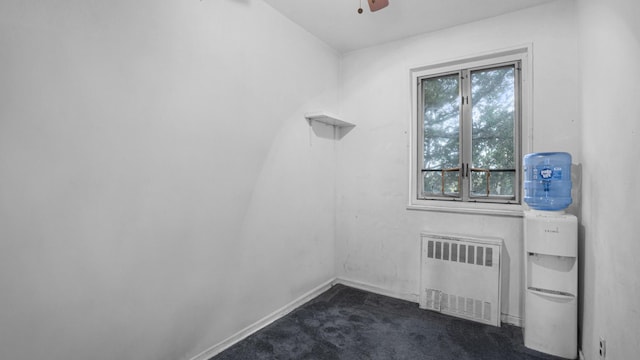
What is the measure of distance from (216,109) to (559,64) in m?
2.90

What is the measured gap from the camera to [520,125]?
9.07 feet

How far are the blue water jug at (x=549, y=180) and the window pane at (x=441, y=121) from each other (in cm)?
75

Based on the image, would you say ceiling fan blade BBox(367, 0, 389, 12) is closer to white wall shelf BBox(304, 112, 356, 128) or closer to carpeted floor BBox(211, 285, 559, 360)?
white wall shelf BBox(304, 112, 356, 128)

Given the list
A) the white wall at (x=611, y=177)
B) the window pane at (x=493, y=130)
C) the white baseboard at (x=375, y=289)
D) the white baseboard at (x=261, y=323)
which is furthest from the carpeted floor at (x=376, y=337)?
the window pane at (x=493, y=130)

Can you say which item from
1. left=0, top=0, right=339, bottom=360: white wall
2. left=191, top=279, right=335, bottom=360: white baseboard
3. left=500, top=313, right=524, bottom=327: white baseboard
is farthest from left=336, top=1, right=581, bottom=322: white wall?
left=0, top=0, right=339, bottom=360: white wall

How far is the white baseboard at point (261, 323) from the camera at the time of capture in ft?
7.04

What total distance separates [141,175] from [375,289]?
8.93 feet

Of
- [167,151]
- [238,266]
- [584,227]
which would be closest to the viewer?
[167,151]

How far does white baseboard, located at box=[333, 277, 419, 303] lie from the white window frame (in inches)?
38.2

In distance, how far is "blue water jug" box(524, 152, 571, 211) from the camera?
2297 mm

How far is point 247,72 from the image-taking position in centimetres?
243

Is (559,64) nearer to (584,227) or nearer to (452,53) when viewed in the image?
(452,53)

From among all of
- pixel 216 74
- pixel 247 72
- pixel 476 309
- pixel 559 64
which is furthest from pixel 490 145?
pixel 216 74

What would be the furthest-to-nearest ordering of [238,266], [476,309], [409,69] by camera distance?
[409,69] < [476,309] < [238,266]
